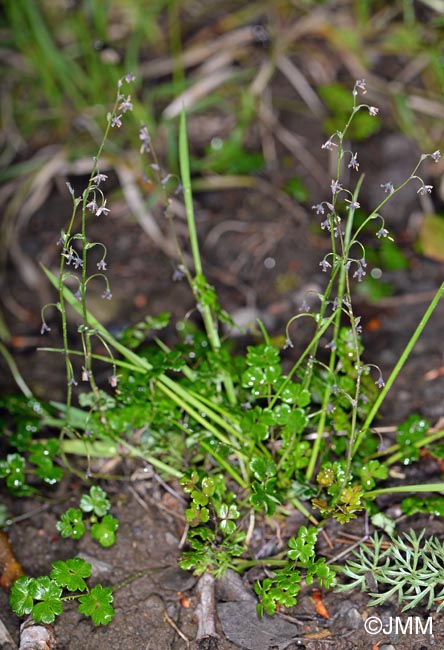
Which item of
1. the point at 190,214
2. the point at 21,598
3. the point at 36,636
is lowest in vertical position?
the point at 36,636

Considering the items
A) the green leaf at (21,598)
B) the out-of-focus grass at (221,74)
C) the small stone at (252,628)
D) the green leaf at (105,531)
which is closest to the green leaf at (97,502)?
the green leaf at (105,531)

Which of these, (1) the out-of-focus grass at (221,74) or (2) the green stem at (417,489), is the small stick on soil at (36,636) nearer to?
(2) the green stem at (417,489)

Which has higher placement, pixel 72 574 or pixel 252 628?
A: pixel 72 574

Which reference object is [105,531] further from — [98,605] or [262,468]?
[262,468]

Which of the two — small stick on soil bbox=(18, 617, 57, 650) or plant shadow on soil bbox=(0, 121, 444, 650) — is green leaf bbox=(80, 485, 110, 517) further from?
→ small stick on soil bbox=(18, 617, 57, 650)

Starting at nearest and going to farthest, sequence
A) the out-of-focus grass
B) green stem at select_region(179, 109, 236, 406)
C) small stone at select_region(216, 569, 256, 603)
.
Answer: small stone at select_region(216, 569, 256, 603) → green stem at select_region(179, 109, 236, 406) → the out-of-focus grass

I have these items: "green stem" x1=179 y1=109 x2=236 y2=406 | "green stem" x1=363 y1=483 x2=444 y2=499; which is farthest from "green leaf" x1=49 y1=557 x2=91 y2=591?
"green stem" x1=363 y1=483 x2=444 y2=499

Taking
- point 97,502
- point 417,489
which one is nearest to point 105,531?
point 97,502
